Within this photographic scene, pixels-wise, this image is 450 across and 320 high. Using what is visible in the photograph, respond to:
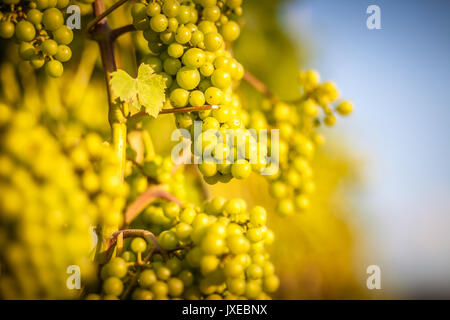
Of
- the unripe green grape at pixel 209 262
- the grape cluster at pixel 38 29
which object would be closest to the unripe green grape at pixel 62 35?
the grape cluster at pixel 38 29

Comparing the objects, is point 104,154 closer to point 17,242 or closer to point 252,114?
point 17,242

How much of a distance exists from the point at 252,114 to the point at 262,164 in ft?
0.82

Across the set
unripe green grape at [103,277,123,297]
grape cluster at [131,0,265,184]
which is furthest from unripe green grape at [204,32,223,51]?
unripe green grape at [103,277,123,297]

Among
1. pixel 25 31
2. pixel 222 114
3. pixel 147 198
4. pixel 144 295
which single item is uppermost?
pixel 25 31

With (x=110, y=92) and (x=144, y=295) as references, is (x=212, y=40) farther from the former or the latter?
(x=144, y=295)

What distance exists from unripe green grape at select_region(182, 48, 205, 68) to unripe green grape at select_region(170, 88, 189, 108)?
4 centimetres

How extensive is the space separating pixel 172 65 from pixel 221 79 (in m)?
0.08

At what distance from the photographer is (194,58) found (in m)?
0.44

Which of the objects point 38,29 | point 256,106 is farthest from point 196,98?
point 256,106

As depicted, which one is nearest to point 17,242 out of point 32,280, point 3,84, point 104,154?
point 32,280

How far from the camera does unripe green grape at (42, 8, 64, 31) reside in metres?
0.43

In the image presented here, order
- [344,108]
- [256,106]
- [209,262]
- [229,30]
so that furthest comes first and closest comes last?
1. [256,106]
2. [344,108]
3. [229,30]
4. [209,262]

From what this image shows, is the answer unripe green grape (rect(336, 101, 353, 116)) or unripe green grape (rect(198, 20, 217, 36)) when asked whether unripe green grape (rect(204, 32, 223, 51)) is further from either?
unripe green grape (rect(336, 101, 353, 116))
